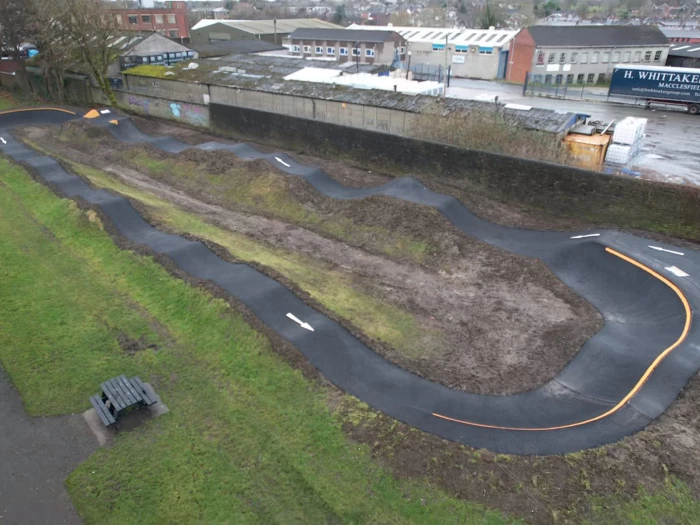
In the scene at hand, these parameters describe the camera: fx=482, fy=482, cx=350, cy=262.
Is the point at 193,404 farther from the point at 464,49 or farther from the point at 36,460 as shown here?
the point at 464,49

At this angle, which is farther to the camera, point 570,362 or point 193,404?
point 570,362

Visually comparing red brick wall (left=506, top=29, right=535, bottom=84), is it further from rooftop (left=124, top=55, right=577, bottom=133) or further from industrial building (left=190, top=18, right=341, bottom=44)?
industrial building (left=190, top=18, right=341, bottom=44)

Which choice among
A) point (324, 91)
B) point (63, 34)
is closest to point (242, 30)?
point (63, 34)

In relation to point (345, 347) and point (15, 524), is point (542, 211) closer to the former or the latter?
point (345, 347)

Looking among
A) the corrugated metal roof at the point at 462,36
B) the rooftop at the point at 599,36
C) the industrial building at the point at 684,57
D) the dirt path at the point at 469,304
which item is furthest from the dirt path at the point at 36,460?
the industrial building at the point at 684,57

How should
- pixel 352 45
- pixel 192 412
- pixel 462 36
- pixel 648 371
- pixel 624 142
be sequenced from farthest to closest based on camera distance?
1. pixel 352 45
2. pixel 462 36
3. pixel 624 142
4. pixel 648 371
5. pixel 192 412

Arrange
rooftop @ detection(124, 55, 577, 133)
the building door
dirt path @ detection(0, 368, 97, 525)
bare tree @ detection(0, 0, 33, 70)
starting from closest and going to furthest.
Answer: dirt path @ detection(0, 368, 97, 525) < rooftop @ detection(124, 55, 577, 133) < bare tree @ detection(0, 0, 33, 70) < the building door

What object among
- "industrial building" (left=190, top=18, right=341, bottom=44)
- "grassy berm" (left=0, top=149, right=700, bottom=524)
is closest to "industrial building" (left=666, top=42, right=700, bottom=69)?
"industrial building" (left=190, top=18, right=341, bottom=44)

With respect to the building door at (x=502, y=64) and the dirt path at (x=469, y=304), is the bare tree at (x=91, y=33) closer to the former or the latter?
the dirt path at (x=469, y=304)
